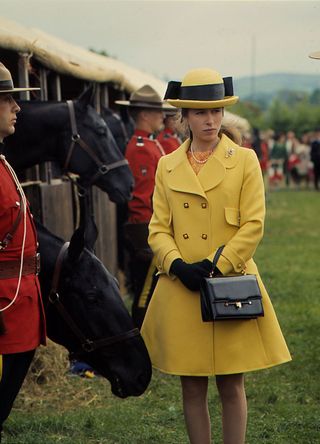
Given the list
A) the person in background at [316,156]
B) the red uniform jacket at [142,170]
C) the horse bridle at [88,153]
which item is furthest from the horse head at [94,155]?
the person in background at [316,156]

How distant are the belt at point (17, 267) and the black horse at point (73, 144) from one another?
8.41ft

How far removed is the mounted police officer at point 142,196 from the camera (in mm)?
7809

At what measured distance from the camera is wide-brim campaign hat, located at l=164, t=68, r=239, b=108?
4.40 m

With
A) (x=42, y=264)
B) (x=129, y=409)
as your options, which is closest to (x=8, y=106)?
(x=42, y=264)

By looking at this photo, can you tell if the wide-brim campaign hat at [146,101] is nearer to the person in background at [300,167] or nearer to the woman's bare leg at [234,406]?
the woman's bare leg at [234,406]

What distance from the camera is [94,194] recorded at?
10141 millimetres

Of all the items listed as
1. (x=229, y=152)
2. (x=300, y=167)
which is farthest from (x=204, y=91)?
(x=300, y=167)

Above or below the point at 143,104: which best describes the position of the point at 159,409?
below

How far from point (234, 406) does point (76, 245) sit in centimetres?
117

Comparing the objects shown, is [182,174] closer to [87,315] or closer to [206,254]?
[206,254]

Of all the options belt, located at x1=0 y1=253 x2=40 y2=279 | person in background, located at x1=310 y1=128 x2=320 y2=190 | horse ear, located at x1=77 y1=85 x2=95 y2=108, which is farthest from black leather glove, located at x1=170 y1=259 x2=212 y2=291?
person in background, located at x1=310 y1=128 x2=320 y2=190

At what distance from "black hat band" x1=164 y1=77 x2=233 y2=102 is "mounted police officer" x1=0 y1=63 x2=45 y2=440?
77cm

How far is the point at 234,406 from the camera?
4449mm

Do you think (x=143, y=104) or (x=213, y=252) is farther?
(x=143, y=104)
